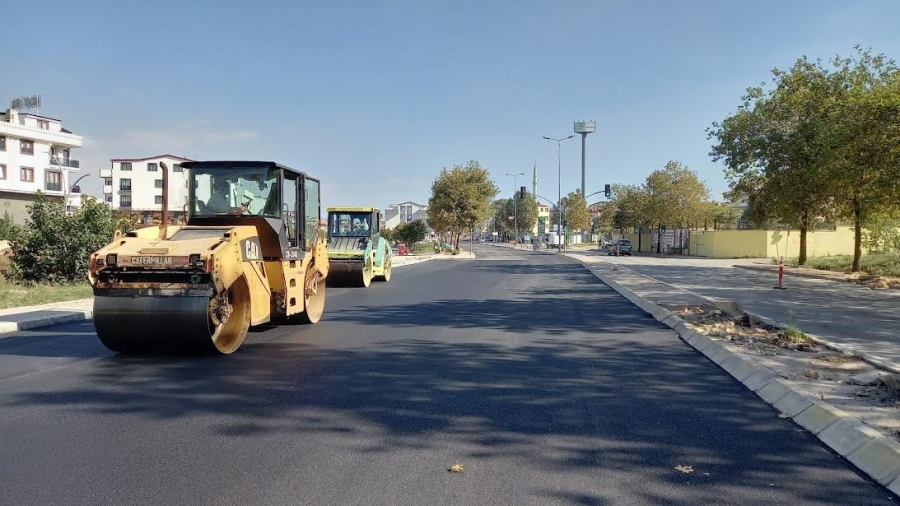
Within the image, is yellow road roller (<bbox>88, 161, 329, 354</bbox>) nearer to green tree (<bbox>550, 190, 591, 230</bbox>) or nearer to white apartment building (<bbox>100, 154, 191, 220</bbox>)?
white apartment building (<bbox>100, 154, 191, 220</bbox>)

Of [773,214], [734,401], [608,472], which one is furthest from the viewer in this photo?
[773,214]

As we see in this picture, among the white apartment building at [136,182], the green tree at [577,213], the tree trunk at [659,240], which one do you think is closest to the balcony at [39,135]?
the white apartment building at [136,182]

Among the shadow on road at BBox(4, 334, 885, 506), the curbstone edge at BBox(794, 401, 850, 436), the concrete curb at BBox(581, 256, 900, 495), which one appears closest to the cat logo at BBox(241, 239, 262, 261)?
the shadow on road at BBox(4, 334, 885, 506)

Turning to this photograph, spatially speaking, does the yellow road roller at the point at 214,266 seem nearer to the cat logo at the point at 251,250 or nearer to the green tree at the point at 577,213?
the cat logo at the point at 251,250

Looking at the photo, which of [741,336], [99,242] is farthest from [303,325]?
[99,242]

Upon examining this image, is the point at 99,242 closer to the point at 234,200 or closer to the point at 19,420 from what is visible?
the point at 234,200

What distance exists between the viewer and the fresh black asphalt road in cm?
424

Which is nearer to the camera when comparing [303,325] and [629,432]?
[629,432]

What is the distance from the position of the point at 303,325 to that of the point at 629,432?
776 cm

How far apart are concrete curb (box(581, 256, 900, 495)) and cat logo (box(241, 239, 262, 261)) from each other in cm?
653

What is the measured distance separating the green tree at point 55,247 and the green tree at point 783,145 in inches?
976

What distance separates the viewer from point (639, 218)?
65.0 m

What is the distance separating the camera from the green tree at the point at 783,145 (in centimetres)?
2633

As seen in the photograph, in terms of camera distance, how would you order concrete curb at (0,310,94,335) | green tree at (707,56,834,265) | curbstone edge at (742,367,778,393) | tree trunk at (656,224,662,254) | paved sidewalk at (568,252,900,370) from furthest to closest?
tree trunk at (656,224,662,254), green tree at (707,56,834,265), concrete curb at (0,310,94,335), paved sidewalk at (568,252,900,370), curbstone edge at (742,367,778,393)
